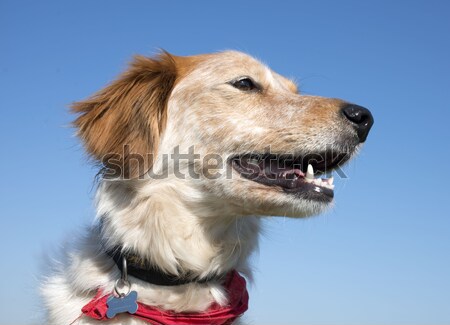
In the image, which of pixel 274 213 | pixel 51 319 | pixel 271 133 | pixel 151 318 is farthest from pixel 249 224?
pixel 51 319

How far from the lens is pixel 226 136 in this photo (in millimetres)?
4254

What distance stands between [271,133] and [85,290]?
5.99 ft

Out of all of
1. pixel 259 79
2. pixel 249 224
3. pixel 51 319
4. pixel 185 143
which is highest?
pixel 259 79

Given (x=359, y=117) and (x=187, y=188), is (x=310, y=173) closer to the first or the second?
(x=359, y=117)

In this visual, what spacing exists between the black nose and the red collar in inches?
58.5

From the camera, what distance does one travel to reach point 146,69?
A: 4.69 metres

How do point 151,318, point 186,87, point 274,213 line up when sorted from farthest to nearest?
point 186,87
point 274,213
point 151,318

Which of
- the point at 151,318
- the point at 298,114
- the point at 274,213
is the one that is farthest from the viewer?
the point at 298,114

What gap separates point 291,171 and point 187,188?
82cm

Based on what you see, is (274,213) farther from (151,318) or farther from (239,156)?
(151,318)

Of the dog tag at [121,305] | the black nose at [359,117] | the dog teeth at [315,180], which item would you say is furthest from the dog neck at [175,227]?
the black nose at [359,117]

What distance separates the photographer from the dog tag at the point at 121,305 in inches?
145

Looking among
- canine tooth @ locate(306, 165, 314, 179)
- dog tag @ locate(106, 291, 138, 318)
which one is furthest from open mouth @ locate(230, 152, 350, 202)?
dog tag @ locate(106, 291, 138, 318)

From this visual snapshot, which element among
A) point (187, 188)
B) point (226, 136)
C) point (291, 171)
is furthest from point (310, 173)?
point (187, 188)
